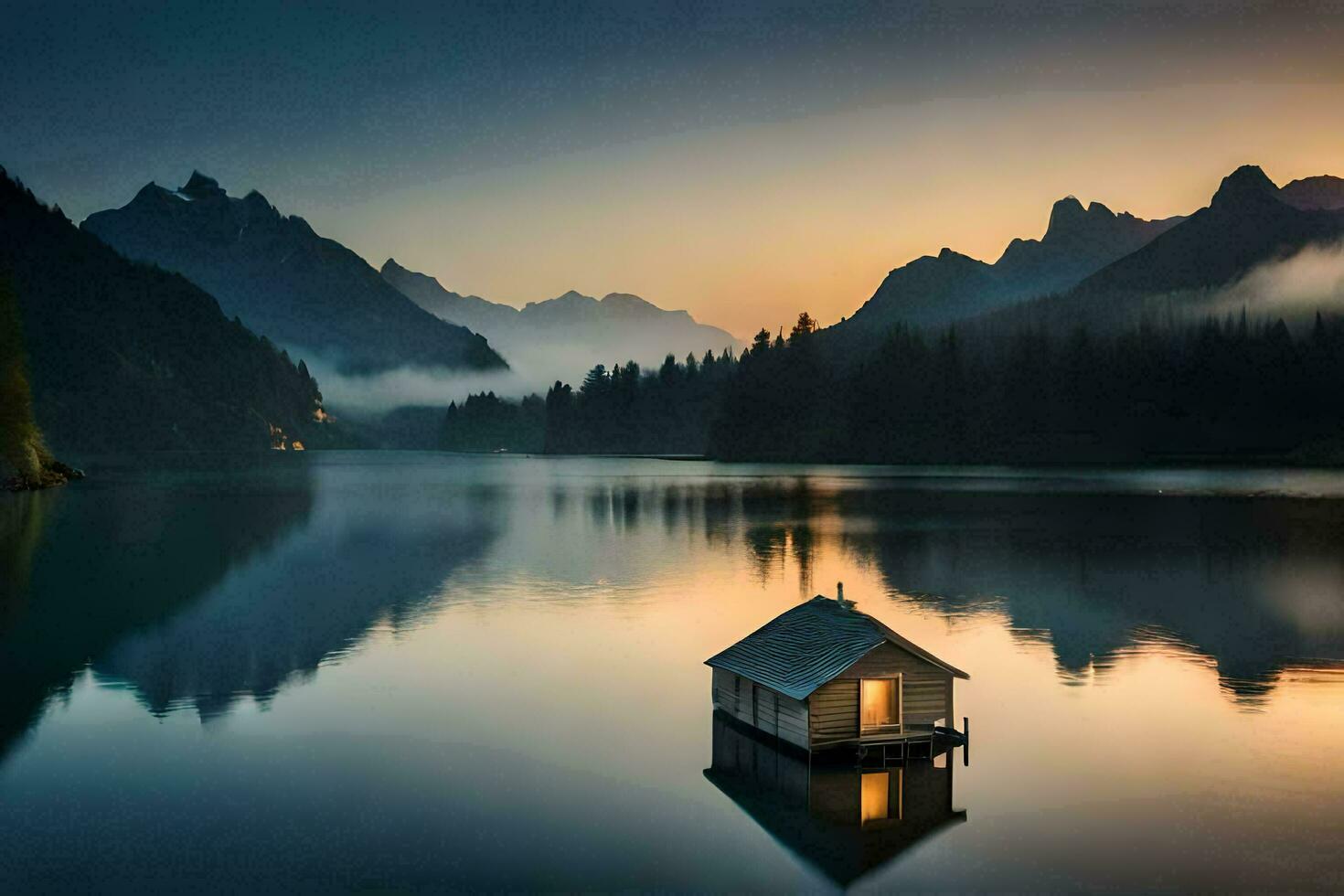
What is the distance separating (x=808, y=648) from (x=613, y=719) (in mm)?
7598

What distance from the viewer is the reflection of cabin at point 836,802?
21.9 m

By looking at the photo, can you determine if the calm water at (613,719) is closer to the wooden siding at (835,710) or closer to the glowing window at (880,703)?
the wooden siding at (835,710)

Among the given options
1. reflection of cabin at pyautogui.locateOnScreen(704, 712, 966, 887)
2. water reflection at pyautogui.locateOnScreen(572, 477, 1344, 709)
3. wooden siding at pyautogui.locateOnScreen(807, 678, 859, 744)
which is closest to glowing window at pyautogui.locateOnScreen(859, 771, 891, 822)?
reflection of cabin at pyautogui.locateOnScreen(704, 712, 966, 887)

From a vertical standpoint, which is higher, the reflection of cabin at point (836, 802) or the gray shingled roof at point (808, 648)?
the gray shingled roof at point (808, 648)

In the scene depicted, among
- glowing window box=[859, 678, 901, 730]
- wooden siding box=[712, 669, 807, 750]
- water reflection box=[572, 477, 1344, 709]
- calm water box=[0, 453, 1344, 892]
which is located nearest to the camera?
calm water box=[0, 453, 1344, 892]

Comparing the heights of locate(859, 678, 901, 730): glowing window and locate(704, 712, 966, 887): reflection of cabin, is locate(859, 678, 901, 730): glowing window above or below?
above

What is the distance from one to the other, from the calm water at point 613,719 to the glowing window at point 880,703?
153 cm

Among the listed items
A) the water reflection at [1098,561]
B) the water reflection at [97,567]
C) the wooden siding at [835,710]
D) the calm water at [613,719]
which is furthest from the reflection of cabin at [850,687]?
the water reflection at [97,567]

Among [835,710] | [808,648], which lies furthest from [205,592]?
[835,710]

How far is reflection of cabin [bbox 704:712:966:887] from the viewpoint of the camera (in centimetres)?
2192

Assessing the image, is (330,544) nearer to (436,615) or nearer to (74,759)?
(436,615)

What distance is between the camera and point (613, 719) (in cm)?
3189

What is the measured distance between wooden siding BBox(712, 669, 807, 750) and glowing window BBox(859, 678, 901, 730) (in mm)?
1598

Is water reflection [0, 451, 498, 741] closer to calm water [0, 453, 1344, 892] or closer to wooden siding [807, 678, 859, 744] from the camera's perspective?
calm water [0, 453, 1344, 892]
